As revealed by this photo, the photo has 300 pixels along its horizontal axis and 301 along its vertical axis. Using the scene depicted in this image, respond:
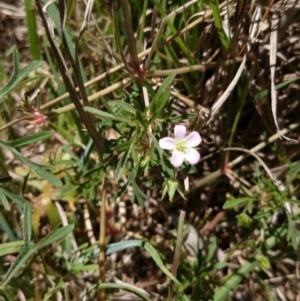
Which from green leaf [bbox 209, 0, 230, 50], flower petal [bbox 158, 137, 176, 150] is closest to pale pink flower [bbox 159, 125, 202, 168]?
flower petal [bbox 158, 137, 176, 150]

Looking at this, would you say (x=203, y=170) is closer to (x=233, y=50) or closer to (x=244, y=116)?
(x=244, y=116)

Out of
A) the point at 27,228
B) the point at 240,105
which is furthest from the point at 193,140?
the point at 27,228

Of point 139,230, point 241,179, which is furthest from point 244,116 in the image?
point 139,230

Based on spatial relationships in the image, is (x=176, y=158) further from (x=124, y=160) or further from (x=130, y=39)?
(x=130, y=39)

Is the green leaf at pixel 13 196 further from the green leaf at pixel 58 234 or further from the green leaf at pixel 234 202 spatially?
the green leaf at pixel 234 202

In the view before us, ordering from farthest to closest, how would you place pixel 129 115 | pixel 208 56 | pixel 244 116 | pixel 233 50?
pixel 244 116, pixel 208 56, pixel 233 50, pixel 129 115

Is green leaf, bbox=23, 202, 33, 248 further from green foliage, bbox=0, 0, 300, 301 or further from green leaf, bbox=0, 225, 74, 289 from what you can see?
green foliage, bbox=0, 0, 300, 301

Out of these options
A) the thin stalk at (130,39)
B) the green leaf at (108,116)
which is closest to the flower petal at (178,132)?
the green leaf at (108,116)
